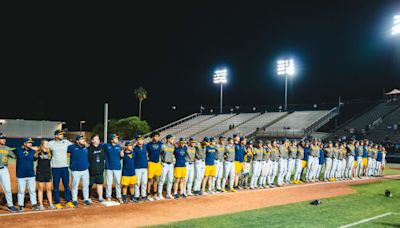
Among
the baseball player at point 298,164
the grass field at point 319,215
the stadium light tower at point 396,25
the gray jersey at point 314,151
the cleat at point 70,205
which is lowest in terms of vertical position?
the grass field at point 319,215

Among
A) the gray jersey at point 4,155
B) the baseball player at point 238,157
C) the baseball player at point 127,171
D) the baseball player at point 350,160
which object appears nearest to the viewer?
the gray jersey at point 4,155

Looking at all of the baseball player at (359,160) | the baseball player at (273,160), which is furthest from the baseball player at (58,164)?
the baseball player at (359,160)

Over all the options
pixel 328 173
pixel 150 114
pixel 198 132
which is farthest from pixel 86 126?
pixel 328 173

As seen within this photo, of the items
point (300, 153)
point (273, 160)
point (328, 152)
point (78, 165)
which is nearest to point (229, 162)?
point (273, 160)

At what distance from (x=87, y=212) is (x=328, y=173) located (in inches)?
533

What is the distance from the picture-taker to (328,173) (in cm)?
1942

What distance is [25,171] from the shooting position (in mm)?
9727

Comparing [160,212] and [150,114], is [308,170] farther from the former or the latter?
[150,114]

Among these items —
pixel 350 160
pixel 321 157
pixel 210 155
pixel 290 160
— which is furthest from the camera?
pixel 350 160

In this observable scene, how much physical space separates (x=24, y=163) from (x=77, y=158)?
1340 millimetres

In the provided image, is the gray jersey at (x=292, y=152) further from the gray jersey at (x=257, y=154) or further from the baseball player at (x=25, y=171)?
the baseball player at (x=25, y=171)

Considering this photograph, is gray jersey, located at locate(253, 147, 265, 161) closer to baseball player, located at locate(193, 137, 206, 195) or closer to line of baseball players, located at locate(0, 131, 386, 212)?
line of baseball players, located at locate(0, 131, 386, 212)

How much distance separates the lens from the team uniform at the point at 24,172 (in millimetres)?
9703

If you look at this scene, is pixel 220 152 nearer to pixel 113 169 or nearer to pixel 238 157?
pixel 238 157
